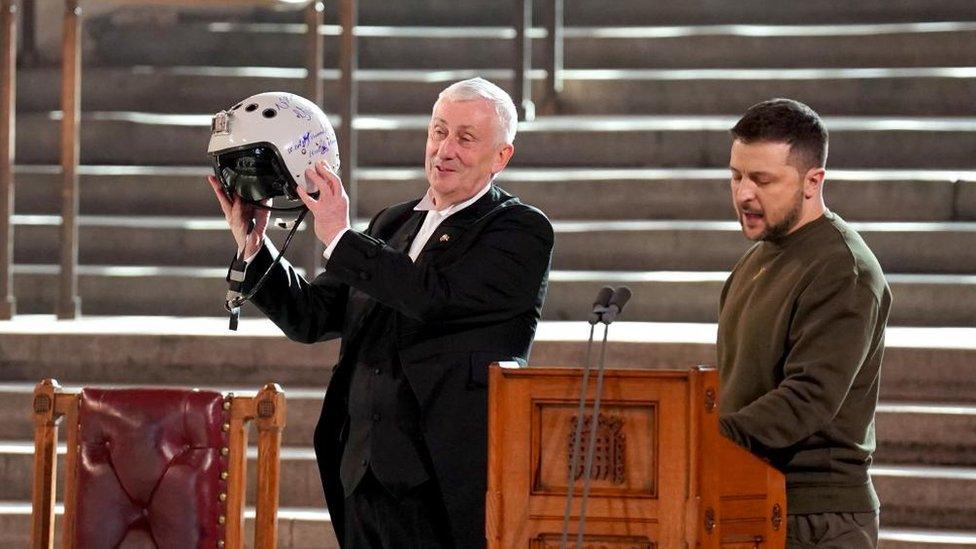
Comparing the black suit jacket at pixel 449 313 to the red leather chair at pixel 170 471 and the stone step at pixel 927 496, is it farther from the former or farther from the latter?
the stone step at pixel 927 496

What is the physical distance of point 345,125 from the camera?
558 centimetres

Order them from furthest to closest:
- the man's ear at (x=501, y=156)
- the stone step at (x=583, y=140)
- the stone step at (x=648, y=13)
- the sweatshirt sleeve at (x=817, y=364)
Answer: the stone step at (x=648, y=13)
the stone step at (x=583, y=140)
the man's ear at (x=501, y=156)
the sweatshirt sleeve at (x=817, y=364)

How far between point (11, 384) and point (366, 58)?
2687 millimetres

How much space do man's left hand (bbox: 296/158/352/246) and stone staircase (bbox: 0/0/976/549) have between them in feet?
6.60

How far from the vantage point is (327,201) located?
8.45ft

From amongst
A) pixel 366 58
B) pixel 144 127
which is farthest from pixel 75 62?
pixel 366 58

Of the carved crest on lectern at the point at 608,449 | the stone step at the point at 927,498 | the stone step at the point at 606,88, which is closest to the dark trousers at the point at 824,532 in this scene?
the carved crest on lectern at the point at 608,449

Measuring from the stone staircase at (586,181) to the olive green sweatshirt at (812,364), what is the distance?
2062mm

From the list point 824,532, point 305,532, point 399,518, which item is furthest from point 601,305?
point 305,532

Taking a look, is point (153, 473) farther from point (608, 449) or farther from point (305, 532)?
point (305, 532)

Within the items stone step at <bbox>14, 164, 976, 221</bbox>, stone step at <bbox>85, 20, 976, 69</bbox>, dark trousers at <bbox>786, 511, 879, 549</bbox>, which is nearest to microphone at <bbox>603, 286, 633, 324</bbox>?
dark trousers at <bbox>786, 511, 879, 549</bbox>

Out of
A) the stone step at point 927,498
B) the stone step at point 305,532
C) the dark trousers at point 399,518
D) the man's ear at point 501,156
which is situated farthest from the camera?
the stone step at point 927,498

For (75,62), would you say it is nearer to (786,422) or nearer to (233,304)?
(233,304)

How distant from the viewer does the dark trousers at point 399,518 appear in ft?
8.79
